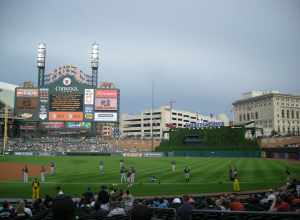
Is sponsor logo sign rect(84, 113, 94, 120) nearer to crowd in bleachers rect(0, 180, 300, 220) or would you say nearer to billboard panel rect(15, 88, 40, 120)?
billboard panel rect(15, 88, 40, 120)

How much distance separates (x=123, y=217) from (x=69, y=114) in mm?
68950

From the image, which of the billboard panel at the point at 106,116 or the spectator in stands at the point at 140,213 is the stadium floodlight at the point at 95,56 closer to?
the billboard panel at the point at 106,116

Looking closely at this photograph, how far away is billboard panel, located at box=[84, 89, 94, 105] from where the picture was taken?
257 feet

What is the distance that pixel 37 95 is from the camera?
258 feet

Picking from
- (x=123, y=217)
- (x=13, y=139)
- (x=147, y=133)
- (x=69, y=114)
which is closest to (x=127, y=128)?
(x=147, y=133)

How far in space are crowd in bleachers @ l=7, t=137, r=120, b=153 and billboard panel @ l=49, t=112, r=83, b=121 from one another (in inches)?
402

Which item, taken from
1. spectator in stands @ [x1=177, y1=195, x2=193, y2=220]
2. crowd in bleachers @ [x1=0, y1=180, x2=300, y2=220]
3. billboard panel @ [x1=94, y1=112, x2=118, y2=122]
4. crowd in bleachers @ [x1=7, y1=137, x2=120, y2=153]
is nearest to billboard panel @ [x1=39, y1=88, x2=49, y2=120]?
billboard panel @ [x1=94, y1=112, x2=118, y2=122]

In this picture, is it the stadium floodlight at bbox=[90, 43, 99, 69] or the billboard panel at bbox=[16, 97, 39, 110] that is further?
the stadium floodlight at bbox=[90, 43, 99, 69]

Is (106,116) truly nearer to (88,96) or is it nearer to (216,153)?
(88,96)

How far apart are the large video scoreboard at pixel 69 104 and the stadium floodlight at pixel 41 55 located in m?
18.5

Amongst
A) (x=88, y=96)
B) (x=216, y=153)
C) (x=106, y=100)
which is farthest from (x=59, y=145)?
(x=216, y=153)

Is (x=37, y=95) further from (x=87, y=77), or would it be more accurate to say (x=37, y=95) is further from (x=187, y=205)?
(x=187, y=205)

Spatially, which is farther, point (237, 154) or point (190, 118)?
point (190, 118)

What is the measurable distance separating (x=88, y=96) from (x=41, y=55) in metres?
26.2
